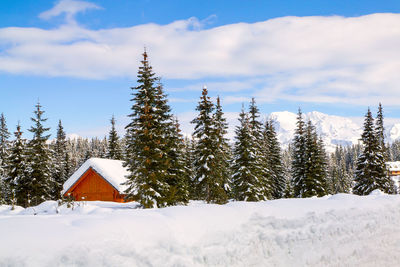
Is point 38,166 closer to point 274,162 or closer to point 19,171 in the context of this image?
point 19,171

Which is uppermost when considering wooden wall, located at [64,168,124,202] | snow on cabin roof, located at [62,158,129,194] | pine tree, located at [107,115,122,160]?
pine tree, located at [107,115,122,160]

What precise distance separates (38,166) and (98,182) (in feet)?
27.6

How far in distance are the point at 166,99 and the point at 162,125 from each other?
377cm

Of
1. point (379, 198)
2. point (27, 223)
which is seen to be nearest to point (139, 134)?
point (379, 198)

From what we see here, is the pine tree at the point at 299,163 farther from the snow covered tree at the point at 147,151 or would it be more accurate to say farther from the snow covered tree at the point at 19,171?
the snow covered tree at the point at 19,171

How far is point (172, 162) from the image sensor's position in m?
26.0

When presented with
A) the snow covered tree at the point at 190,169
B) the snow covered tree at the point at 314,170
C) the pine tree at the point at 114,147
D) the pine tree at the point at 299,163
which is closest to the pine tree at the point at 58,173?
the pine tree at the point at 114,147

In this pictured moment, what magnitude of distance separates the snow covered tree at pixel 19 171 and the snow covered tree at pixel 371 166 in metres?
37.7

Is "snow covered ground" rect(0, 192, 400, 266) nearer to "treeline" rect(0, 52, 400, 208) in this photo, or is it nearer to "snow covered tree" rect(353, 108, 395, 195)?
"treeline" rect(0, 52, 400, 208)

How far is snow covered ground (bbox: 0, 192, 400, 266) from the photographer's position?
4305 millimetres

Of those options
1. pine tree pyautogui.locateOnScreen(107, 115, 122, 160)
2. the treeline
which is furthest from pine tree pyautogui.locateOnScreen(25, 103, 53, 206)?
pine tree pyautogui.locateOnScreen(107, 115, 122, 160)

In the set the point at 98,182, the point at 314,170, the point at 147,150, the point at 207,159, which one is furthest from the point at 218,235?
the point at 314,170

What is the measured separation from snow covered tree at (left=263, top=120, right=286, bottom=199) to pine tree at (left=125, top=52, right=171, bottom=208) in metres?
22.4

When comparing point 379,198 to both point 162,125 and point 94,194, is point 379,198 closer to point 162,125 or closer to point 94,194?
point 162,125
